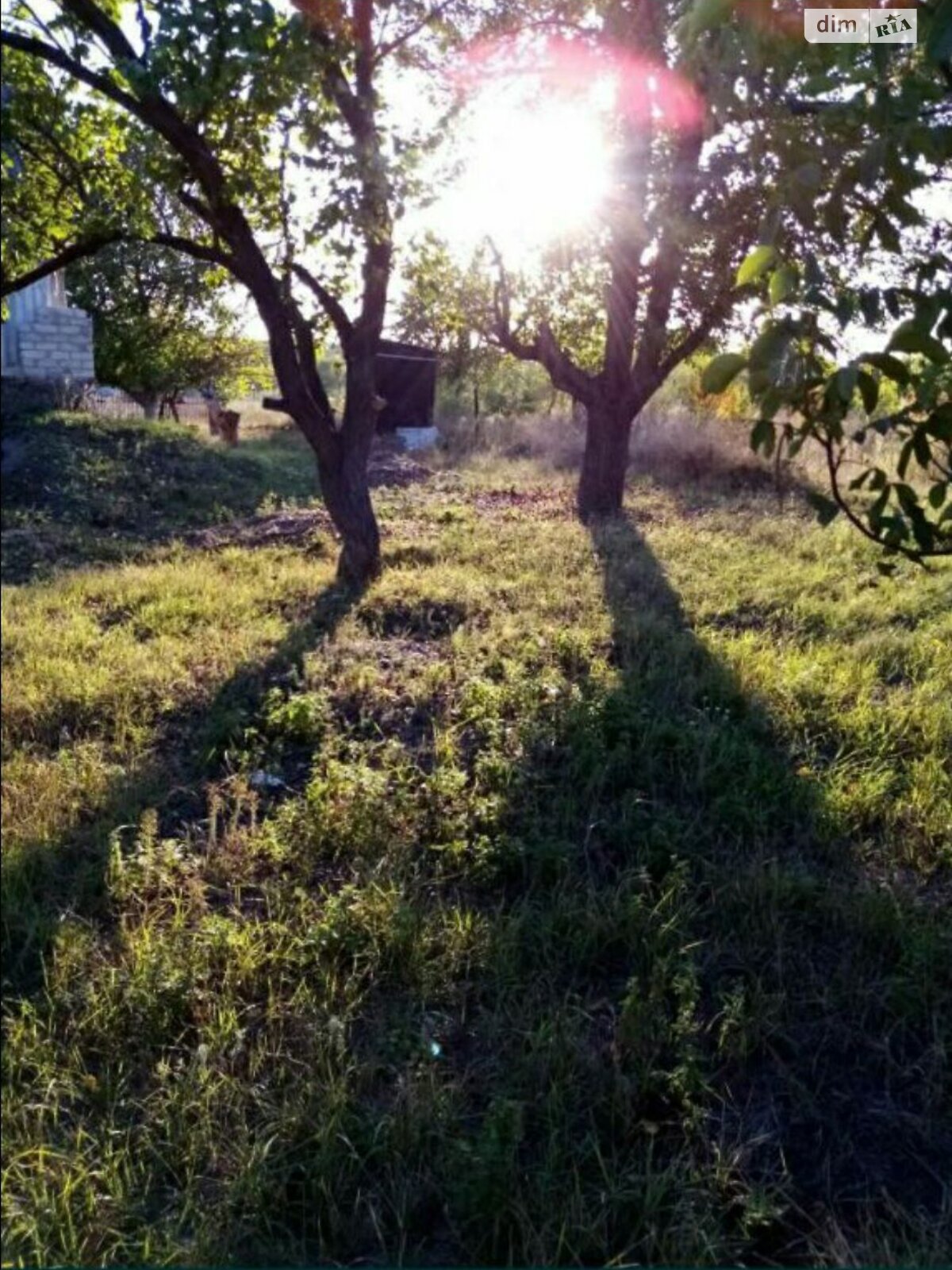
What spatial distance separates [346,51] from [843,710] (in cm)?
430

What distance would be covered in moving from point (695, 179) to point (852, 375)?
598 centimetres

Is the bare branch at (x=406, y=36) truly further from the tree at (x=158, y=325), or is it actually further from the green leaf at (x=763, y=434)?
the green leaf at (x=763, y=434)

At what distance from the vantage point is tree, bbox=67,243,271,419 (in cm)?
769

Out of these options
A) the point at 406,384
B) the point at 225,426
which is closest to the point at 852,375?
the point at 225,426

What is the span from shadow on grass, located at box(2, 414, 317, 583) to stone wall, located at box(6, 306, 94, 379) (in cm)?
188

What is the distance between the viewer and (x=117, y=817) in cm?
288

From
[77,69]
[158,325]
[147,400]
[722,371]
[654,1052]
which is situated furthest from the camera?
[147,400]

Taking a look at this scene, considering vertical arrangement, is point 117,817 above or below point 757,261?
below

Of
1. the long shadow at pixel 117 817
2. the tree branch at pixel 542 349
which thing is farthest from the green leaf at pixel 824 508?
the tree branch at pixel 542 349

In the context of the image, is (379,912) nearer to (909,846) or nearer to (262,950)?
(262,950)

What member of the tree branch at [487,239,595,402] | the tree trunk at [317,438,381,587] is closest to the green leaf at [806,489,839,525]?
the tree trunk at [317,438,381,587]

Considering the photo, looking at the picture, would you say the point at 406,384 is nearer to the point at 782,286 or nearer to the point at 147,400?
the point at 147,400

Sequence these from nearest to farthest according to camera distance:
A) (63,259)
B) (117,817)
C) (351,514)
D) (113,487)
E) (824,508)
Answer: (824,508) < (117,817) < (63,259) < (351,514) < (113,487)

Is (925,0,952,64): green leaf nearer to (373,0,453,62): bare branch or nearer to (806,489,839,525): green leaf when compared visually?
(806,489,839,525): green leaf
